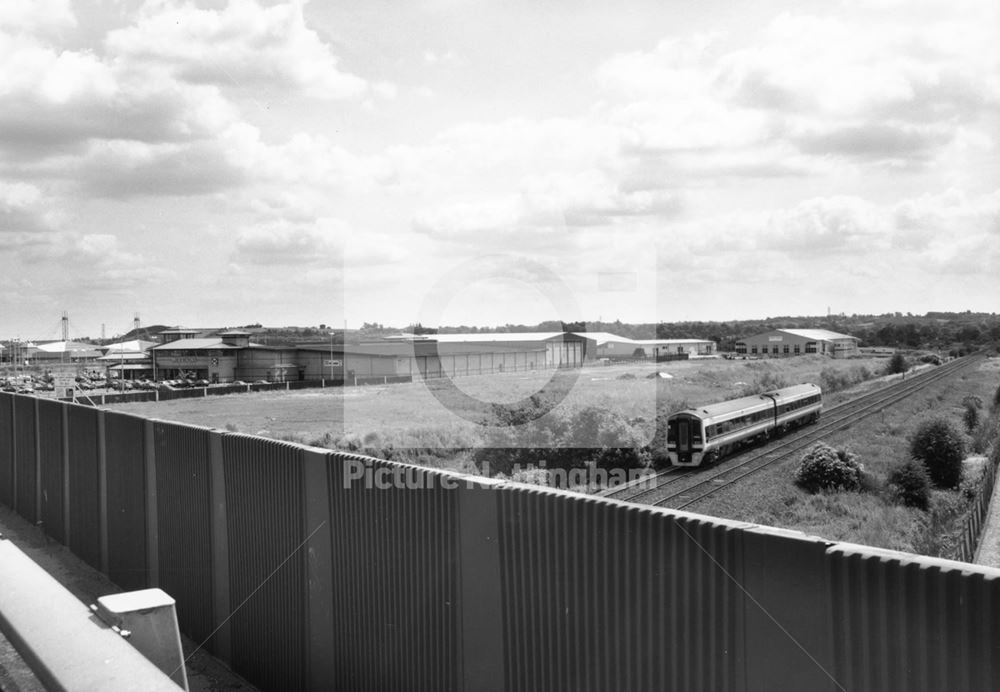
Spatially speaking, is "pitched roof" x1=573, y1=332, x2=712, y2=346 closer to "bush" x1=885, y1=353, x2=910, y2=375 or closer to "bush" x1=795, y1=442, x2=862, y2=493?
"bush" x1=885, y1=353, x2=910, y2=375

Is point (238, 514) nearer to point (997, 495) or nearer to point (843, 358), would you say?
point (997, 495)

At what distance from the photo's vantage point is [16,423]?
13797mm

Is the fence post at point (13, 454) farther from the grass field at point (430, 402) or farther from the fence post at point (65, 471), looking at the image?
the grass field at point (430, 402)

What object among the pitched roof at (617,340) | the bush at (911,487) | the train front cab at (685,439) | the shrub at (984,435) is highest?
the pitched roof at (617,340)

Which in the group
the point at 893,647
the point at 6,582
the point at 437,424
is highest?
the point at 6,582

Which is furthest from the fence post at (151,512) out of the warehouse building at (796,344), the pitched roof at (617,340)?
the warehouse building at (796,344)

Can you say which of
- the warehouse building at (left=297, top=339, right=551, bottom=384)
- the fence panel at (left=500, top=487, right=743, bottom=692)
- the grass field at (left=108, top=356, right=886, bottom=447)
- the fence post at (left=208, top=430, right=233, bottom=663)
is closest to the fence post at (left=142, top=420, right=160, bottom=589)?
the fence post at (left=208, top=430, right=233, bottom=663)

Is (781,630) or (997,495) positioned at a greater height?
(781,630)

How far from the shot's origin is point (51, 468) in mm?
12023

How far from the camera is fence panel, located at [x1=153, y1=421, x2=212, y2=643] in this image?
24.7 ft

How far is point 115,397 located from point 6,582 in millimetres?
41043

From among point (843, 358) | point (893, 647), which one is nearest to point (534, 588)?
point (893, 647)

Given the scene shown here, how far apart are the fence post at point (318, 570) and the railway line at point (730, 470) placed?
11941mm

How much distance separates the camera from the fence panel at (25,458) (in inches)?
506
